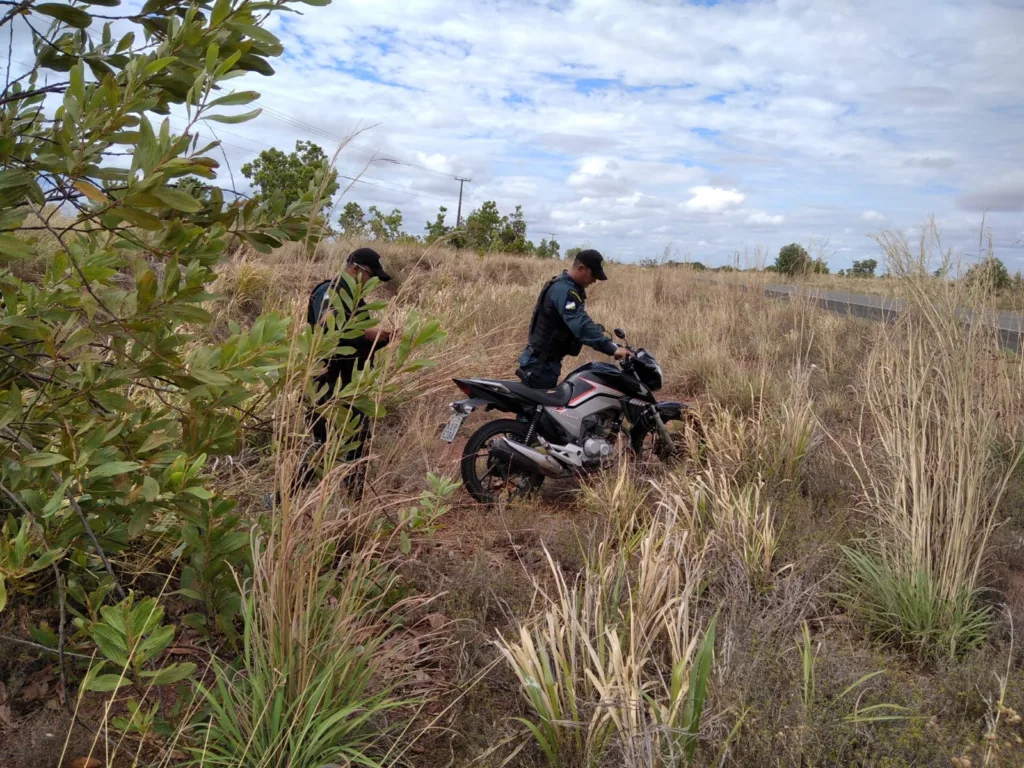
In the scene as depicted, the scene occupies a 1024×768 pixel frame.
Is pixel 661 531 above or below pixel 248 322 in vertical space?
below

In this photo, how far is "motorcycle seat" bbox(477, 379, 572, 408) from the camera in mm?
4805

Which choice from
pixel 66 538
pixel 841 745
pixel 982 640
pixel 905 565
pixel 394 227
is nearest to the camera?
pixel 66 538

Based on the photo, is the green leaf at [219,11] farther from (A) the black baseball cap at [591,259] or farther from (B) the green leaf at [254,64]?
(A) the black baseball cap at [591,259]

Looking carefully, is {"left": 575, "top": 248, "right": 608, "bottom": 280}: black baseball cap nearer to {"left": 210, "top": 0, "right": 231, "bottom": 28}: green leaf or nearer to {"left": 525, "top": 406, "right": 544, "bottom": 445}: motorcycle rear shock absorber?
{"left": 525, "top": 406, "right": 544, "bottom": 445}: motorcycle rear shock absorber

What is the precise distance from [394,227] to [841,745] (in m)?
15.6

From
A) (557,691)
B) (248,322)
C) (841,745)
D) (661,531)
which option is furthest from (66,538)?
(248,322)

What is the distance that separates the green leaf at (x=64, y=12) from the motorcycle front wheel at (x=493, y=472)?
124 inches

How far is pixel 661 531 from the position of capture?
12.5 ft

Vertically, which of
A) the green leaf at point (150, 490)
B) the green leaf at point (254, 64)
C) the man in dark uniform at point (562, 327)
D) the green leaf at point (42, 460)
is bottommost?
the green leaf at point (150, 490)

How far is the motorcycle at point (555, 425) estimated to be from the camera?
4762 mm

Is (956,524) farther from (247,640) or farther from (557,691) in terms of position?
(247,640)

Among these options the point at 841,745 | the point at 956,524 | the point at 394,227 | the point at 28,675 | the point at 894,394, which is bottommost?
the point at 28,675

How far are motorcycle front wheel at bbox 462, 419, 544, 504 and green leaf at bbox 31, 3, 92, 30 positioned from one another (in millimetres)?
3154

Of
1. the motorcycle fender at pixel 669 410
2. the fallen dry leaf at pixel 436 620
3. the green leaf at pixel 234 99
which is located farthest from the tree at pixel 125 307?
the motorcycle fender at pixel 669 410
